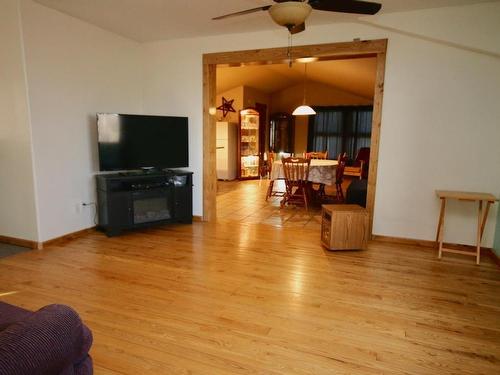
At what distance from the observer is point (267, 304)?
8.01ft

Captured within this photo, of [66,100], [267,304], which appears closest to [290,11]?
[267,304]

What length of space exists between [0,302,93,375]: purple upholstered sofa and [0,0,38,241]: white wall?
9.65 feet

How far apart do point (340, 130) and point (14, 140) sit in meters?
8.32

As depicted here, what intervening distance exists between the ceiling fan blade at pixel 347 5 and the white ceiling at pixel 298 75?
354 cm

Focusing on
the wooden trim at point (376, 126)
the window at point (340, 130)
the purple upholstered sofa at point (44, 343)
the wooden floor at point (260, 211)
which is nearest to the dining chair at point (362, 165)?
the wooden floor at point (260, 211)

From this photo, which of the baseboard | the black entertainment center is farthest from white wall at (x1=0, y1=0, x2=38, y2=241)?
the baseboard

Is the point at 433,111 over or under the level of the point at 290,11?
under

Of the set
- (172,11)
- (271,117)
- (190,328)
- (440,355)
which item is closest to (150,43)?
(172,11)

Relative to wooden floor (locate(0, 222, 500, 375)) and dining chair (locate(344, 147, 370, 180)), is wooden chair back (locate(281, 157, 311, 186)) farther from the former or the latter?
dining chair (locate(344, 147, 370, 180))

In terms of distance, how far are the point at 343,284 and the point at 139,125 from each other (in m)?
3.07

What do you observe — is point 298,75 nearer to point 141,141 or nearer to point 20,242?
point 141,141

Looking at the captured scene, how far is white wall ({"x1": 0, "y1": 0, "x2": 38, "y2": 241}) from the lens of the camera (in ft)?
10.6

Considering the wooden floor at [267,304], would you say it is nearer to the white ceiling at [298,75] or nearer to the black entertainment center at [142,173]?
the black entertainment center at [142,173]

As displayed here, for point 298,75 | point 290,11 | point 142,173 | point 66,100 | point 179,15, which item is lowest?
point 142,173
